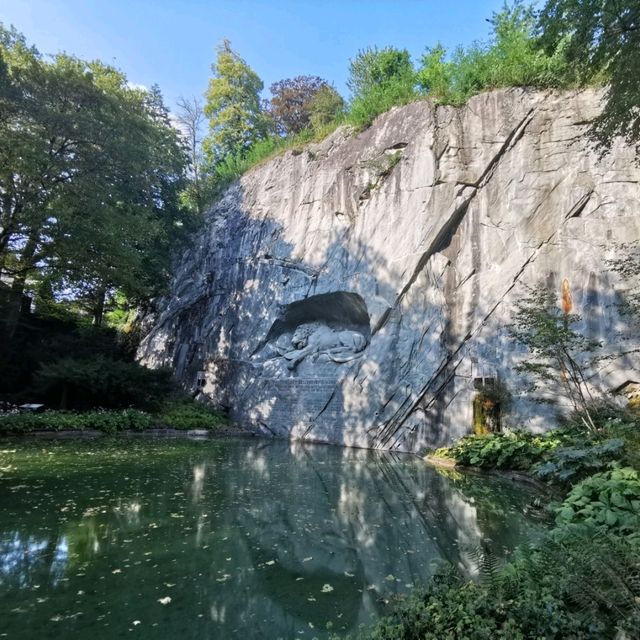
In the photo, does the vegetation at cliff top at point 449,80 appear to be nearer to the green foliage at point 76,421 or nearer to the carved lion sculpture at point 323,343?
the carved lion sculpture at point 323,343

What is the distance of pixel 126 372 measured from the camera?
12.7m

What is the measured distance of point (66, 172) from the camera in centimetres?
1224

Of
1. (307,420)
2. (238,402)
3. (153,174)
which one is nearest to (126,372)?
(238,402)

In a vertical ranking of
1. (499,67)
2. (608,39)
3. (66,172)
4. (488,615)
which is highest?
(499,67)

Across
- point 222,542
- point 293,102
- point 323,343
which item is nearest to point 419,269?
point 323,343

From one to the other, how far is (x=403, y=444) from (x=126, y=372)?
780 centimetres

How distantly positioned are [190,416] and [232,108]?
52.5ft

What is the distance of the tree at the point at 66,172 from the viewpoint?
432 inches

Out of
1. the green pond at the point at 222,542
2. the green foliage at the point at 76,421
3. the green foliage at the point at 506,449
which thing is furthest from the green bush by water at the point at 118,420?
the green foliage at the point at 506,449

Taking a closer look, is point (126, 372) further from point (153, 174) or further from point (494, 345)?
point (494, 345)

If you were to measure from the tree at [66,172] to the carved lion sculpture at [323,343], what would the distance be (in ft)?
16.5

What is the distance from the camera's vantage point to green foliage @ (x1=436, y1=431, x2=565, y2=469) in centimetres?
733

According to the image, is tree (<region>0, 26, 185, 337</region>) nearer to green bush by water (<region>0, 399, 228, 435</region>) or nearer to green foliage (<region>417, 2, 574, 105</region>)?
green bush by water (<region>0, 399, 228, 435</region>)

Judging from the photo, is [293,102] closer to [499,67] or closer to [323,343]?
[499,67]
